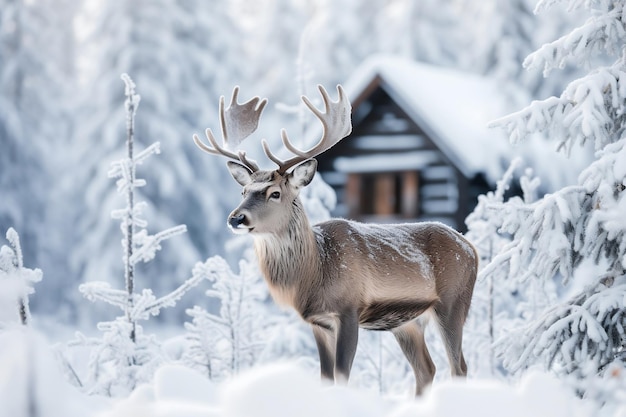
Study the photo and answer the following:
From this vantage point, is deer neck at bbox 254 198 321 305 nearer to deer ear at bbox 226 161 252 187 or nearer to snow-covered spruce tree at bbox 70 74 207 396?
deer ear at bbox 226 161 252 187

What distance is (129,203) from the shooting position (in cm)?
668

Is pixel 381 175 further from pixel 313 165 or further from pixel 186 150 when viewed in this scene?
pixel 313 165

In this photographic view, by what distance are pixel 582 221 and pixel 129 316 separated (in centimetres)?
359

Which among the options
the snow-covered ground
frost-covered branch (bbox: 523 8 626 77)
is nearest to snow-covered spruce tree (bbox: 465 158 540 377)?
frost-covered branch (bbox: 523 8 626 77)

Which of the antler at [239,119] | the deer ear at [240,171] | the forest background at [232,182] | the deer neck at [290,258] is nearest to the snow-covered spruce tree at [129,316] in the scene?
the forest background at [232,182]

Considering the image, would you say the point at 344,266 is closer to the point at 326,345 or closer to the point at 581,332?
the point at 326,345

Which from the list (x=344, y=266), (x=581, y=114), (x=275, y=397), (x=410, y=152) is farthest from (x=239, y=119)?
(x=410, y=152)

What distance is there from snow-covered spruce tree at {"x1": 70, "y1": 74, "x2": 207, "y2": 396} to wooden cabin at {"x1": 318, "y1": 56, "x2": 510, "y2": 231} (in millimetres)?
8708

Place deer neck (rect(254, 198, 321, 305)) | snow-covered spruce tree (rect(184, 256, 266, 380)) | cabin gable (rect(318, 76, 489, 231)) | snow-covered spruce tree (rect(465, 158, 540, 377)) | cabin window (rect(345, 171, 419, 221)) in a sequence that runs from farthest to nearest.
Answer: cabin window (rect(345, 171, 419, 221)), cabin gable (rect(318, 76, 489, 231)), snow-covered spruce tree (rect(465, 158, 540, 377)), snow-covered spruce tree (rect(184, 256, 266, 380)), deer neck (rect(254, 198, 321, 305))

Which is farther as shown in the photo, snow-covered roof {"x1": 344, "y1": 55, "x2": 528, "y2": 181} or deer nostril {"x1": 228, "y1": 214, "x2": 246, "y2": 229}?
snow-covered roof {"x1": 344, "y1": 55, "x2": 528, "y2": 181}

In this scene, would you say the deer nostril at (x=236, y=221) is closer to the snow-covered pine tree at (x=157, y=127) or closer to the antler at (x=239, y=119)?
the antler at (x=239, y=119)

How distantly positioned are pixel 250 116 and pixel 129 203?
121 centimetres

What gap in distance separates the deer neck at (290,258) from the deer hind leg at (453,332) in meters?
1.06

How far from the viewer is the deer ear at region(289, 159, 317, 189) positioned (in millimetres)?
5668
